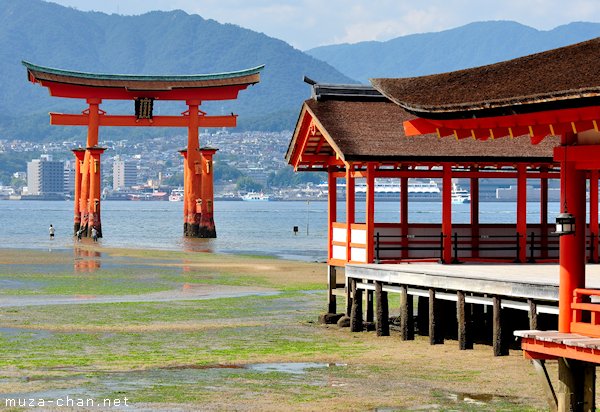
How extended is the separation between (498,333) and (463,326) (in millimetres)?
1368

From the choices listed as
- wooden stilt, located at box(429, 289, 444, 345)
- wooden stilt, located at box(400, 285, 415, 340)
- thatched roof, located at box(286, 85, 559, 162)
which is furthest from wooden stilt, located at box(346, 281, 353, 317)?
wooden stilt, located at box(429, 289, 444, 345)

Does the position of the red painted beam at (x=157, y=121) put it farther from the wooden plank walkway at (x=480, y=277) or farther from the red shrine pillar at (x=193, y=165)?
the wooden plank walkway at (x=480, y=277)

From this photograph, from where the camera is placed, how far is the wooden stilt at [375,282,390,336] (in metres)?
25.4

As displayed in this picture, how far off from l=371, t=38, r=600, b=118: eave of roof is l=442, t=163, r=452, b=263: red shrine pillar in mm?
9839

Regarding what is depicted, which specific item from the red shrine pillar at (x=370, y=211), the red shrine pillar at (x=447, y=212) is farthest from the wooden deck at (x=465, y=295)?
the red shrine pillar at (x=447, y=212)

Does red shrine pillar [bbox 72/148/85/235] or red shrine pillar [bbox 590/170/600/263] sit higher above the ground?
red shrine pillar [bbox 72/148/85/235]

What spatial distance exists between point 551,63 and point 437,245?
1370cm

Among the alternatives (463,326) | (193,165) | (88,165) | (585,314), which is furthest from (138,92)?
(585,314)

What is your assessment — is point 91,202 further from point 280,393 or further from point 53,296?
point 280,393

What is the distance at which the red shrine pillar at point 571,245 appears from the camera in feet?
48.8

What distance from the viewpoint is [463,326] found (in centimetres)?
2266

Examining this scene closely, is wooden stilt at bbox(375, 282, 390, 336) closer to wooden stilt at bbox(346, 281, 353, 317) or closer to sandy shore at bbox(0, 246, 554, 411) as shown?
sandy shore at bbox(0, 246, 554, 411)

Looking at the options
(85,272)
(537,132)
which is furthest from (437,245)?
(85,272)

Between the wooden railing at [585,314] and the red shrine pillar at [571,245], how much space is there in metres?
0.12
